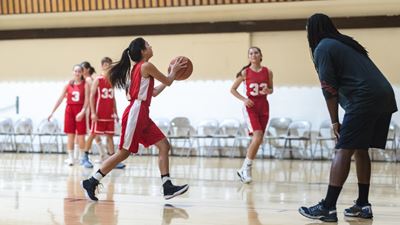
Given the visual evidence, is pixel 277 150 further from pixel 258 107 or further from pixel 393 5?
pixel 258 107

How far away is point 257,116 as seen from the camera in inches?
316

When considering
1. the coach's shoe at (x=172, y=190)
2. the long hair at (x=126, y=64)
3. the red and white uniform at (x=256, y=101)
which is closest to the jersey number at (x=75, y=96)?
the red and white uniform at (x=256, y=101)

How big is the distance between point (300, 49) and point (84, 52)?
16.9 feet

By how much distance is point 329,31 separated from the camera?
4.75 meters

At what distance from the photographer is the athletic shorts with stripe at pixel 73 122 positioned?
10589 mm

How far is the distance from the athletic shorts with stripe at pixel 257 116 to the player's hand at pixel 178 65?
2216 millimetres

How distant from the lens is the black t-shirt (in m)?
4.54

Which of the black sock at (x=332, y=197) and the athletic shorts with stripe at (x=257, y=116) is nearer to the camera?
the black sock at (x=332, y=197)

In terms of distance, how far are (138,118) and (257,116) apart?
265 cm

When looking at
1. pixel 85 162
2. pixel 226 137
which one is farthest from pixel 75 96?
pixel 226 137

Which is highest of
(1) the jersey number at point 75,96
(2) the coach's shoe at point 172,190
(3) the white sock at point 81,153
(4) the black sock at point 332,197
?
(1) the jersey number at point 75,96

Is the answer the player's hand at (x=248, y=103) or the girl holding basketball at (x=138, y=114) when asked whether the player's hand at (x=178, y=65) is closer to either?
the girl holding basketball at (x=138, y=114)

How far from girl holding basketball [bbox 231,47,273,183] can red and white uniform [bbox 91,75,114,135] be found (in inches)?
106

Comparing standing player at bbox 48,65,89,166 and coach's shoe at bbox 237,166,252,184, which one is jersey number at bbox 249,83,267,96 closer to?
coach's shoe at bbox 237,166,252,184
